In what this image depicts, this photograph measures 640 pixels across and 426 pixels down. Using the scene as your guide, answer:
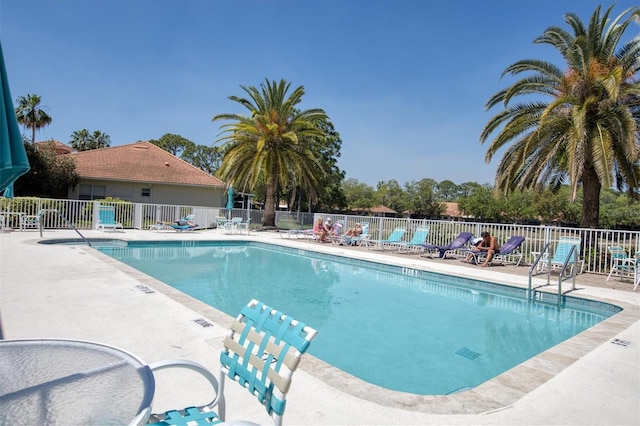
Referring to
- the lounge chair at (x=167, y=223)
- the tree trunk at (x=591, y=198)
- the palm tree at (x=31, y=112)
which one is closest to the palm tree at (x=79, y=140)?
the palm tree at (x=31, y=112)

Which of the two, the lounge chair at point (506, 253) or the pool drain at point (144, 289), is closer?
the pool drain at point (144, 289)

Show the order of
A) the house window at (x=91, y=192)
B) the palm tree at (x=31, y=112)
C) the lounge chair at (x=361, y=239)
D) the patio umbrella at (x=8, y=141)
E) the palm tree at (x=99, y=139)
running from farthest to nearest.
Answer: the palm tree at (x=99, y=139), the palm tree at (x=31, y=112), the house window at (x=91, y=192), the lounge chair at (x=361, y=239), the patio umbrella at (x=8, y=141)

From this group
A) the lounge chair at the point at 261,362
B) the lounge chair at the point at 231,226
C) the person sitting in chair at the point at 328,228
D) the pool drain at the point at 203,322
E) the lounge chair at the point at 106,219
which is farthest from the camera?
the lounge chair at the point at 231,226

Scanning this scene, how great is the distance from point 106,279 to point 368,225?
12.1 meters

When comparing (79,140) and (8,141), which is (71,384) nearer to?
(8,141)

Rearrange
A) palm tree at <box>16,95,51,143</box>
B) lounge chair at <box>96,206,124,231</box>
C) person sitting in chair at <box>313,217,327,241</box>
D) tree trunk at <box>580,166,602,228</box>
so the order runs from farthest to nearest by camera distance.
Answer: palm tree at <box>16,95,51,143</box>, person sitting in chair at <box>313,217,327,241</box>, lounge chair at <box>96,206,124,231</box>, tree trunk at <box>580,166,602,228</box>

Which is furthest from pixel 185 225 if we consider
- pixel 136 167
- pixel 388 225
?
pixel 388 225

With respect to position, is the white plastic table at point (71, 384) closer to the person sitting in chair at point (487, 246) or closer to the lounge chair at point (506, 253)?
the person sitting in chair at point (487, 246)

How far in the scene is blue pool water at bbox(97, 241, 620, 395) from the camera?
16.2ft

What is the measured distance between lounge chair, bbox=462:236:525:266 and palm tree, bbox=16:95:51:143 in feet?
127

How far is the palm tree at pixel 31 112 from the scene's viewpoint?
3444 cm

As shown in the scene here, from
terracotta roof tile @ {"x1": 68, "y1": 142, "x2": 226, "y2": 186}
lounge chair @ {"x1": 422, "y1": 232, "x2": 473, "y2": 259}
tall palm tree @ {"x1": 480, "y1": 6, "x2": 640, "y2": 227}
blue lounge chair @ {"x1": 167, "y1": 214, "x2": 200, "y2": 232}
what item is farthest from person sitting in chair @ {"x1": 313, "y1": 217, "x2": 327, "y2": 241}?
terracotta roof tile @ {"x1": 68, "y1": 142, "x2": 226, "y2": 186}

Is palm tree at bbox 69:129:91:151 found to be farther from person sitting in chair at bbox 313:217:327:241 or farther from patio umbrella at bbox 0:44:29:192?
patio umbrella at bbox 0:44:29:192

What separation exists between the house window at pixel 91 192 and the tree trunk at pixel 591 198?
25998mm
